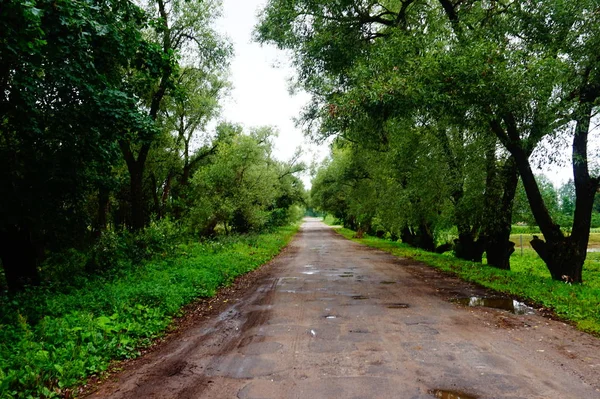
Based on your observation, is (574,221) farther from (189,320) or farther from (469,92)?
(189,320)

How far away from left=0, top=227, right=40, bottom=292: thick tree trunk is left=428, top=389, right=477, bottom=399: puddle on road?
9469 millimetres

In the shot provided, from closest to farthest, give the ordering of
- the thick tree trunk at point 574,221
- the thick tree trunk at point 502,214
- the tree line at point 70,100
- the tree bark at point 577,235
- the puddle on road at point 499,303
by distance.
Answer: the tree line at point 70,100
the puddle on road at point 499,303
the tree bark at point 577,235
the thick tree trunk at point 574,221
the thick tree trunk at point 502,214

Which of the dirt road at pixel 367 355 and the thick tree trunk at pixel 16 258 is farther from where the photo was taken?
the thick tree trunk at pixel 16 258

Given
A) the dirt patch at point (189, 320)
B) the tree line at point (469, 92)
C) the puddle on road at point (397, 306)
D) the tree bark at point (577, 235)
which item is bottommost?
the dirt patch at point (189, 320)

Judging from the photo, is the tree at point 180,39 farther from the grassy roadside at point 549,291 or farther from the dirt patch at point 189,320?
the grassy roadside at point 549,291

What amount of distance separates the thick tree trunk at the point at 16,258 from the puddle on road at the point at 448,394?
9.47 metres

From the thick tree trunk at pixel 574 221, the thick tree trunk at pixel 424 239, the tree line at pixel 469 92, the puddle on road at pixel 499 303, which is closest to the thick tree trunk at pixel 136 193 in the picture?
the tree line at pixel 469 92

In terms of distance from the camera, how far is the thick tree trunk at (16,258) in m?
9.27

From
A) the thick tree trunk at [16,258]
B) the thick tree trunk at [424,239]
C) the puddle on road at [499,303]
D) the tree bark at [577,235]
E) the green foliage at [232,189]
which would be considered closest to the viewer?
the puddle on road at [499,303]

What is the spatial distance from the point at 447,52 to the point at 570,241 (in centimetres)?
698

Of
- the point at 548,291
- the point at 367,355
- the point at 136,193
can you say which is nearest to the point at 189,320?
the point at 367,355

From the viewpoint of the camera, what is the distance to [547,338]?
19.4ft

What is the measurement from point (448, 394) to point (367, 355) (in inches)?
52.3

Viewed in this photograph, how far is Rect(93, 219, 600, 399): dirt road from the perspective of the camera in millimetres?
4215
